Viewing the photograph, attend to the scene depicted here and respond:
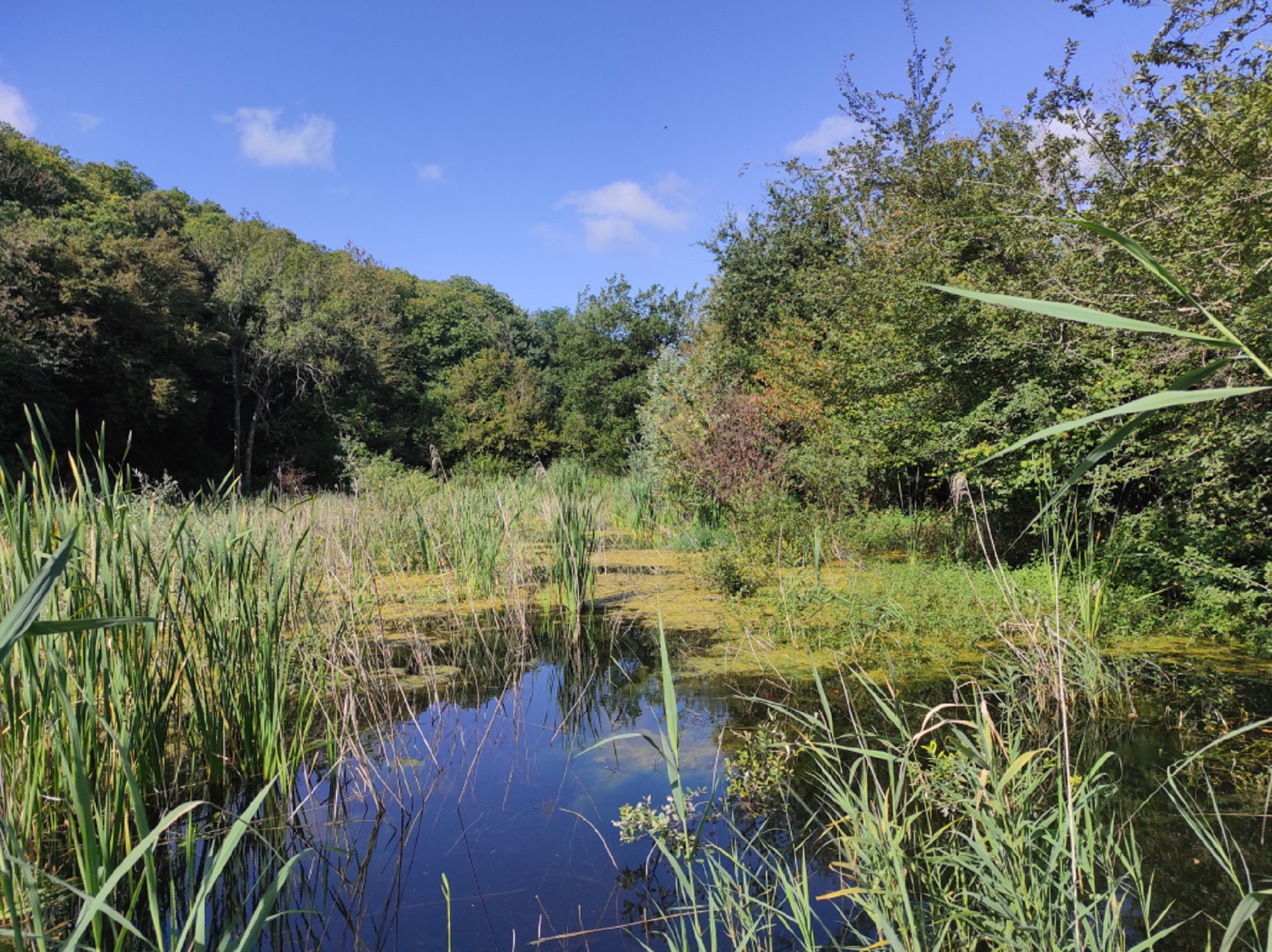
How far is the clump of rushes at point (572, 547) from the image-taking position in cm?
510

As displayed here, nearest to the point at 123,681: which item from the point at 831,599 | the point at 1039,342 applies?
the point at 831,599

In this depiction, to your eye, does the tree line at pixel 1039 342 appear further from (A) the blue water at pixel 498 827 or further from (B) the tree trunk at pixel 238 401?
(B) the tree trunk at pixel 238 401

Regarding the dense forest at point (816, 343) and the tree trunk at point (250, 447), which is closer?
the dense forest at point (816, 343)

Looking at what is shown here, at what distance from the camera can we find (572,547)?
5.15 meters

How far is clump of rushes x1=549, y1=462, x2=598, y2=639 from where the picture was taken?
5.10 m

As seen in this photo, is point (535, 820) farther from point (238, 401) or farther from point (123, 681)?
point (238, 401)

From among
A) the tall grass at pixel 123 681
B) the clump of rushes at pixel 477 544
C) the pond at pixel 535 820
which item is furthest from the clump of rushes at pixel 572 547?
the tall grass at pixel 123 681

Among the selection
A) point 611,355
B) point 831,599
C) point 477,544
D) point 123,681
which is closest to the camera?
point 123,681

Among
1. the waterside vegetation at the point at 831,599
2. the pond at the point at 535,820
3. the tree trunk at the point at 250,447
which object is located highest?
the tree trunk at the point at 250,447

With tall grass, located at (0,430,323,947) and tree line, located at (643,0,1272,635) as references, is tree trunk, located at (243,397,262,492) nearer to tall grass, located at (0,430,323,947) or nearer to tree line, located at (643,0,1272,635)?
tree line, located at (643,0,1272,635)

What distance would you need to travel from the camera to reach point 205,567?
251cm

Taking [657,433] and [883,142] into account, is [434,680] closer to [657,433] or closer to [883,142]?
[657,433]

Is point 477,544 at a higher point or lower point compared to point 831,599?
higher

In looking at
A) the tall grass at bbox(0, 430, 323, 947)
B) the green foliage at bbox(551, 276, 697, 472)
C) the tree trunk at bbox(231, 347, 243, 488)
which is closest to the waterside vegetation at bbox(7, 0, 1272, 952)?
the tall grass at bbox(0, 430, 323, 947)
